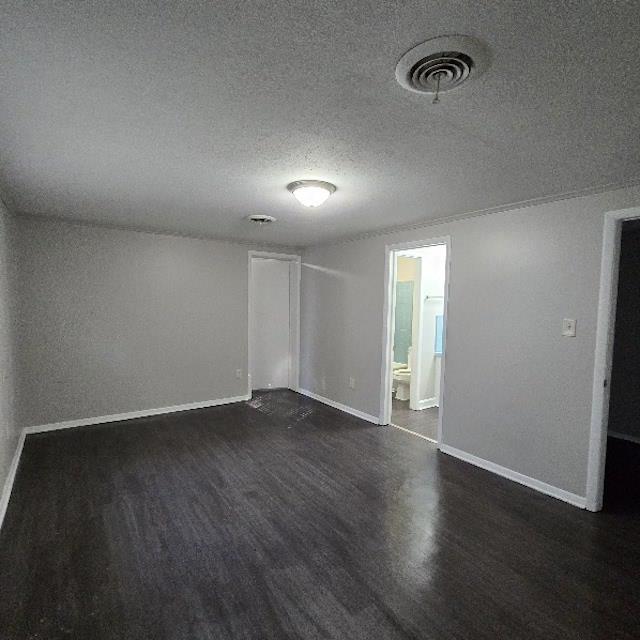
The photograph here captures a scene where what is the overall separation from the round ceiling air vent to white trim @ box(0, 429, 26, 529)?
9.29 feet

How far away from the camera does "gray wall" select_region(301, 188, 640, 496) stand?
8.64 ft

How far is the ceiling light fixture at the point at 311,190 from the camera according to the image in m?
2.51

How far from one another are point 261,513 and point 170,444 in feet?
5.26

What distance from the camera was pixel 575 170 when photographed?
2219 millimetres

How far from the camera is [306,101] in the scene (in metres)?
1.53

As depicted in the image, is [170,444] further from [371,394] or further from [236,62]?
[236,62]

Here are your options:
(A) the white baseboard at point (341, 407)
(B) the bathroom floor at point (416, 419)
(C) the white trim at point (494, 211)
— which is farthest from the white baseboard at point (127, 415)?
(C) the white trim at point (494, 211)

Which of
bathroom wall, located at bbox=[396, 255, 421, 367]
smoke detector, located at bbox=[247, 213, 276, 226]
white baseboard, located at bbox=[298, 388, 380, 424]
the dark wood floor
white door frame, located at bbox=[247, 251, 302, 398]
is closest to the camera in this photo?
the dark wood floor

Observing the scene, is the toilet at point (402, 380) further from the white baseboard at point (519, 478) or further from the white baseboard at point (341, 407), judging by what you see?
the white baseboard at point (519, 478)

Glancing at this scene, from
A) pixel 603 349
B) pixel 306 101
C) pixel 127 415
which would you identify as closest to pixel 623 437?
pixel 603 349

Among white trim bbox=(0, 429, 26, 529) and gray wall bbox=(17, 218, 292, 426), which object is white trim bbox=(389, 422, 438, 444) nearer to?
gray wall bbox=(17, 218, 292, 426)

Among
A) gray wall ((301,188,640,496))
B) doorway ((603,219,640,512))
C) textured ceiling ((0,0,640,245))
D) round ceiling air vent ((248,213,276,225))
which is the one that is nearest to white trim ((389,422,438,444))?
gray wall ((301,188,640,496))

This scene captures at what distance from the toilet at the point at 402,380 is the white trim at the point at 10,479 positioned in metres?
4.30

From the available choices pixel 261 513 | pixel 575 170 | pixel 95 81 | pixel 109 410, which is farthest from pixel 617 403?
pixel 109 410
